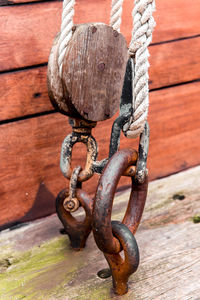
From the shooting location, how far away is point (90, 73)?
872mm

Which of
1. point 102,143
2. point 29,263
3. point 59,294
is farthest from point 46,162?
point 59,294

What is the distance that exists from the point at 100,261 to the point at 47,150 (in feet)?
1.30

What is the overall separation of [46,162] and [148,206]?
0.40 metres

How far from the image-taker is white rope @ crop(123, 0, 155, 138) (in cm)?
79

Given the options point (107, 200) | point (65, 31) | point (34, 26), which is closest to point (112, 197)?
point (107, 200)

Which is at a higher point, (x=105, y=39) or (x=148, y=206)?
(x=105, y=39)

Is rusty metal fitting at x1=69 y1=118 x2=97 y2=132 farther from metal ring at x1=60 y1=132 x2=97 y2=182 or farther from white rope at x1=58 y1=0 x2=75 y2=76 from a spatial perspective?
white rope at x1=58 y1=0 x2=75 y2=76

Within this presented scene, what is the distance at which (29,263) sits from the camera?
3.33ft

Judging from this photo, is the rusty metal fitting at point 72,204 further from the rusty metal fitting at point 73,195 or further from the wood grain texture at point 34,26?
the wood grain texture at point 34,26

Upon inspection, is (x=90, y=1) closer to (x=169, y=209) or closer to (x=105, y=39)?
(x=105, y=39)

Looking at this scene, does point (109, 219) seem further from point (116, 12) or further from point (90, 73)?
point (116, 12)

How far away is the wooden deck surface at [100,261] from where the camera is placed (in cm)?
A: 87

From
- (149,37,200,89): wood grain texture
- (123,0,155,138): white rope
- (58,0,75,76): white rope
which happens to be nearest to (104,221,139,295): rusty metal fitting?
(123,0,155,138): white rope

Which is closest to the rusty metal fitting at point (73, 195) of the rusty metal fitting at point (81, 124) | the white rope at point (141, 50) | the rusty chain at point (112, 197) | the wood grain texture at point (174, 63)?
the rusty chain at point (112, 197)
